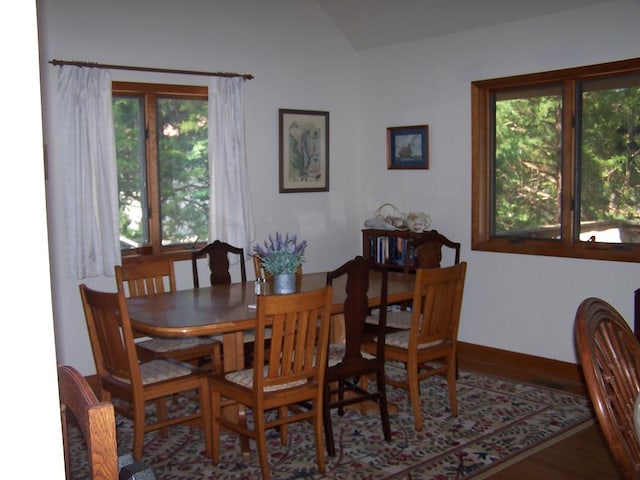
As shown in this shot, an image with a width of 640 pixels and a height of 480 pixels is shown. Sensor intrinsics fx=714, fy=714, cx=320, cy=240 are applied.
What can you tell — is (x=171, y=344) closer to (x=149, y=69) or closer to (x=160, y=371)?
(x=160, y=371)

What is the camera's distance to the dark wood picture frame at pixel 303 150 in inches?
231

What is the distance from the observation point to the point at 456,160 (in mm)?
5633

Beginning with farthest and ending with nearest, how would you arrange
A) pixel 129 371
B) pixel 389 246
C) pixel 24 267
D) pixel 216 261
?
pixel 389 246 → pixel 216 261 → pixel 129 371 → pixel 24 267

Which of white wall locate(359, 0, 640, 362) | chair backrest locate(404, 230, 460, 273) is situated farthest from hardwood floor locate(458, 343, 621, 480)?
chair backrest locate(404, 230, 460, 273)

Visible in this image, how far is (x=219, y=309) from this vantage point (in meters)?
3.72

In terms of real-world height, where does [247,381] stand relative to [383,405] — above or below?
above

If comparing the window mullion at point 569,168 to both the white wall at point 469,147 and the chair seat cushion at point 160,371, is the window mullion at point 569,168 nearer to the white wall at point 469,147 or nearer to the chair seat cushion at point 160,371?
the white wall at point 469,147

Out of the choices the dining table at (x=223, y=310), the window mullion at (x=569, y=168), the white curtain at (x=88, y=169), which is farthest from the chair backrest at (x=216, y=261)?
the window mullion at (x=569, y=168)

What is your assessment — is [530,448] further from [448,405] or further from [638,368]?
[638,368]

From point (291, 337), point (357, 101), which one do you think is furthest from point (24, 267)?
point (357, 101)

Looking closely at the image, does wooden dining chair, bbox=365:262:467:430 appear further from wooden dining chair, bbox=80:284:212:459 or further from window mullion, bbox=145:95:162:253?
window mullion, bbox=145:95:162:253

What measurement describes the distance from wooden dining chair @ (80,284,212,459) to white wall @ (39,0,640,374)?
1219 millimetres

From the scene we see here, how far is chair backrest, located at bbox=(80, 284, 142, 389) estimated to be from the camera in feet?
10.7

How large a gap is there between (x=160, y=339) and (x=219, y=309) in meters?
0.75
